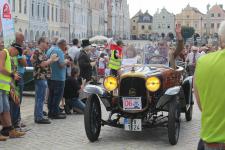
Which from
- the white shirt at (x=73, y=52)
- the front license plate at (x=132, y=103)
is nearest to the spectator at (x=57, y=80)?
the front license plate at (x=132, y=103)

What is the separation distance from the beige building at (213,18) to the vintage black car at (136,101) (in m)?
129

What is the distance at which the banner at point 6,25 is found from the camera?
885 centimetres

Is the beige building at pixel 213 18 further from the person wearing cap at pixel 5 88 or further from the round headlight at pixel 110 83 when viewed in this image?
the person wearing cap at pixel 5 88

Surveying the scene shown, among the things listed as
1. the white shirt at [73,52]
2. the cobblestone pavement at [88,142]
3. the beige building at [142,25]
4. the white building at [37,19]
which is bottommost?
the cobblestone pavement at [88,142]

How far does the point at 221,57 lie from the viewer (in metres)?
3.52

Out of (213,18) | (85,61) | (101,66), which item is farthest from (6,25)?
(213,18)

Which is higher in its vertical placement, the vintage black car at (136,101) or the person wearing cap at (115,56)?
the person wearing cap at (115,56)

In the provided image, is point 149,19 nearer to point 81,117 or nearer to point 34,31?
point 34,31

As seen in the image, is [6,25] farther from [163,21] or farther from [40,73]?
[163,21]

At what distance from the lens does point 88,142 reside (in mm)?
7867

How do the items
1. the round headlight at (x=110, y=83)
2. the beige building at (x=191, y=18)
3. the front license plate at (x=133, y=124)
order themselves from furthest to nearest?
the beige building at (x=191, y=18), the round headlight at (x=110, y=83), the front license plate at (x=133, y=124)

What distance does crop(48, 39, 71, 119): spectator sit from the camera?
9.82 m

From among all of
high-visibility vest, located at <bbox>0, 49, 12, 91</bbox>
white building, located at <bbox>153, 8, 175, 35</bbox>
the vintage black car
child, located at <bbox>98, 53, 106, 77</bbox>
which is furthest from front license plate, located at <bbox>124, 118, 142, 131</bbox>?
white building, located at <bbox>153, 8, 175, 35</bbox>

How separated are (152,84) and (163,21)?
14066 cm
